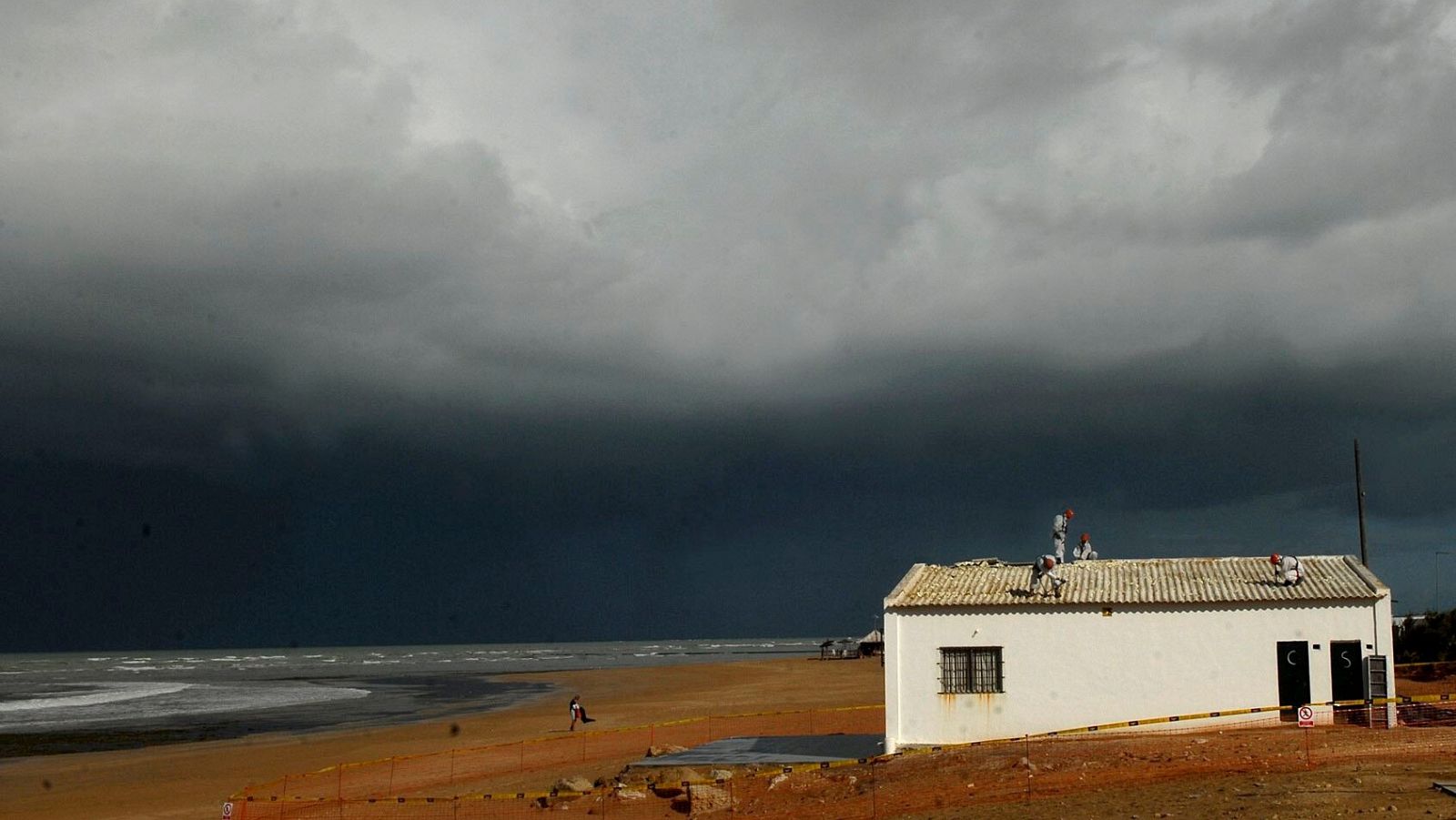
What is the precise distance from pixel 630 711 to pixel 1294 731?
1346 inches

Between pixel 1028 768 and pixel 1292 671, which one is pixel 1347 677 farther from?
pixel 1028 768

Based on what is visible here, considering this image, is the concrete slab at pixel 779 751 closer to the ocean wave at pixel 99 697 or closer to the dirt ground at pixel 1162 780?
the dirt ground at pixel 1162 780

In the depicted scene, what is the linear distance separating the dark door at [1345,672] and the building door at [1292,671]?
1.68ft

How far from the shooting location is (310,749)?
41.9 meters

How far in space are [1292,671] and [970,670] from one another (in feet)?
22.0

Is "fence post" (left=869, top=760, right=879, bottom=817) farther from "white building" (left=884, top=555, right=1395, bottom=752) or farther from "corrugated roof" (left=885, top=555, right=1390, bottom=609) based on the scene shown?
"corrugated roof" (left=885, top=555, right=1390, bottom=609)

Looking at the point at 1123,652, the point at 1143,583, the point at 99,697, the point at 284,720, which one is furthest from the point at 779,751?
the point at 99,697

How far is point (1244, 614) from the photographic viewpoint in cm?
2645

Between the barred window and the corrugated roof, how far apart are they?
1.08 m

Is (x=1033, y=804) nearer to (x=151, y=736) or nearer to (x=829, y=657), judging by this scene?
(x=151, y=736)

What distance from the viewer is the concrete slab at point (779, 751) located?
26656 mm

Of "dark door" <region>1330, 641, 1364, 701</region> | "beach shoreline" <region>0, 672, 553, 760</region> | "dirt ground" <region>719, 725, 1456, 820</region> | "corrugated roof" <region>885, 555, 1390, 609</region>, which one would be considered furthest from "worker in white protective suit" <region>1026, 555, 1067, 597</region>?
"beach shoreline" <region>0, 672, 553, 760</region>

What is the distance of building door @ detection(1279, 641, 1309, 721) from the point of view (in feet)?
85.8

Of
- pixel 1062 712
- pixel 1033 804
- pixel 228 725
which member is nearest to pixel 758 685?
pixel 228 725
